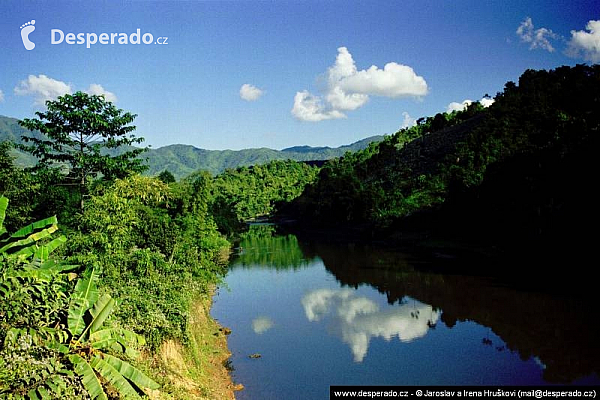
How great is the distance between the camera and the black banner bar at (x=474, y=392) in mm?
15734

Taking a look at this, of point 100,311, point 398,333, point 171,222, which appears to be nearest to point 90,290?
point 100,311

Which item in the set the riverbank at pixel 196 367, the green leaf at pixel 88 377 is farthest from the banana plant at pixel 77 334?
the riverbank at pixel 196 367

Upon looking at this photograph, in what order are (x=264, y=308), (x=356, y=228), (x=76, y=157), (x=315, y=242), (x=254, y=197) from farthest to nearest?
(x=254, y=197), (x=356, y=228), (x=315, y=242), (x=264, y=308), (x=76, y=157)

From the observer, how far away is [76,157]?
24047 millimetres

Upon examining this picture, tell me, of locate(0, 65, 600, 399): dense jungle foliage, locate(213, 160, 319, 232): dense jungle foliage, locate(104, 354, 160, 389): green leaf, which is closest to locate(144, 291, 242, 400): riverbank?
locate(0, 65, 600, 399): dense jungle foliage

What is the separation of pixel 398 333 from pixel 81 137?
20.3 metres

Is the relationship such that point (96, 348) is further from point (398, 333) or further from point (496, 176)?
point (496, 176)

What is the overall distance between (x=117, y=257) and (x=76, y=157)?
11.2 meters

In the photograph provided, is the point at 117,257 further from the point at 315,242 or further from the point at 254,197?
the point at 254,197

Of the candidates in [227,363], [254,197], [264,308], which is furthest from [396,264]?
[254,197]

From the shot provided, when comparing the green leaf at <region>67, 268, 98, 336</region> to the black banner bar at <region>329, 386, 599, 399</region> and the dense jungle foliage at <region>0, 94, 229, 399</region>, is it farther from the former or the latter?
the black banner bar at <region>329, 386, 599, 399</region>

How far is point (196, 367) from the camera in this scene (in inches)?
670

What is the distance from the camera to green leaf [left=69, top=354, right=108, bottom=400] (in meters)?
9.11

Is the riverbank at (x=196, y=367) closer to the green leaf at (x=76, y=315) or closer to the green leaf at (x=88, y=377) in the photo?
the green leaf at (x=88, y=377)
